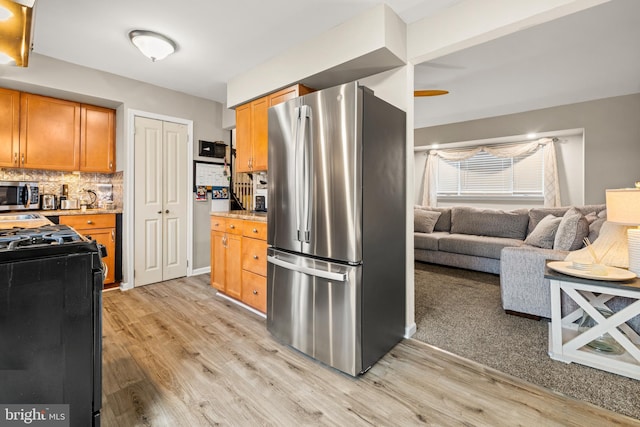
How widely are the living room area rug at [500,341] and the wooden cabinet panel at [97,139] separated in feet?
13.0

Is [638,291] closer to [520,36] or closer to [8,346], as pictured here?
[520,36]

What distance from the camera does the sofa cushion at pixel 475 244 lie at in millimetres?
3990

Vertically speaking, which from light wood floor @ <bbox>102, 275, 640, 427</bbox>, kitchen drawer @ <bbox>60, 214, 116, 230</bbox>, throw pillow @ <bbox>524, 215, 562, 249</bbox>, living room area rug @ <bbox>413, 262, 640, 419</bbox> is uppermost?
kitchen drawer @ <bbox>60, 214, 116, 230</bbox>

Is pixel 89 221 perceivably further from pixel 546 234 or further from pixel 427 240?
pixel 546 234

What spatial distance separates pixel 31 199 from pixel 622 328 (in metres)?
5.52

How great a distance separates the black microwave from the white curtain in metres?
6.26

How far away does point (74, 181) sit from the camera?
365 centimetres

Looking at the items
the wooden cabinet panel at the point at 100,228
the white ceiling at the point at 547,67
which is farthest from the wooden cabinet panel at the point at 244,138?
the white ceiling at the point at 547,67

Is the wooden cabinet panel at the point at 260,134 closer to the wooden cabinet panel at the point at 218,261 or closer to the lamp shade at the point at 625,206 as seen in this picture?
the wooden cabinet panel at the point at 218,261

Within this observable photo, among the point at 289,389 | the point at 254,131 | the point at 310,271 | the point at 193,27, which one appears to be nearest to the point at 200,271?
the point at 254,131

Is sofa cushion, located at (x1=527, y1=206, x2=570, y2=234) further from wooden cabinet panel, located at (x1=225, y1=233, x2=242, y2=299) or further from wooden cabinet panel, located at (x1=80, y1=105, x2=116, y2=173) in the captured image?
wooden cabinet panel, located at (x1=80, y1=105, x2=116, y2=173)

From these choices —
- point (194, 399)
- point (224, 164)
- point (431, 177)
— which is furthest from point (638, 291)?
point (431, 177)

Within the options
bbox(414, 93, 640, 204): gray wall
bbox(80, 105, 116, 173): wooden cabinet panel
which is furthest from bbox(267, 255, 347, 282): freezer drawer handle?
bbox(414, 93, 640, 204): gray wall

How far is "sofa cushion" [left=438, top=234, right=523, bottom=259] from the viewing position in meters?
3.99
